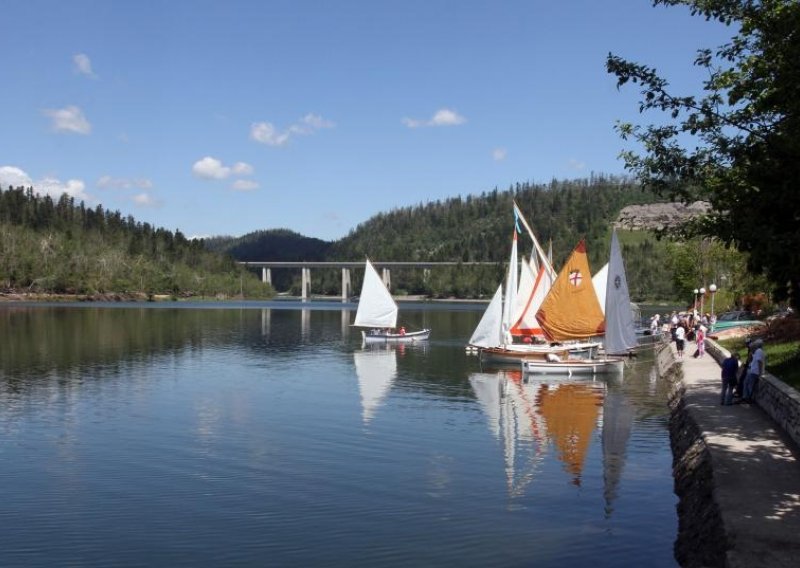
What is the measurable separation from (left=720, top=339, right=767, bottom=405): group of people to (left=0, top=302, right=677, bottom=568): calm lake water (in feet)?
10.8

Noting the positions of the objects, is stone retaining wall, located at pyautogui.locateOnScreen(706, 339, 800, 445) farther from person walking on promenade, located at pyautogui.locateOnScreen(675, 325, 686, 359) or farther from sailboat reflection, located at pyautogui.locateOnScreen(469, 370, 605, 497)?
person walking on promenade, located at pyautogui.locateOnScreen(675, 325, 686, 359)

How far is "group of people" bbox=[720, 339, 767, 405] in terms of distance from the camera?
90.0ft

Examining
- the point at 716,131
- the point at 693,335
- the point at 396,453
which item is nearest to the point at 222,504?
the point at 396,453

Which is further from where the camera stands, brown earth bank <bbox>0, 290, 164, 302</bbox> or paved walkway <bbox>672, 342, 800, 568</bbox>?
brown earth bank <bbox>0, 290, 164, 302</bbox>

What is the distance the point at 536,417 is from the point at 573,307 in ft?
65.6

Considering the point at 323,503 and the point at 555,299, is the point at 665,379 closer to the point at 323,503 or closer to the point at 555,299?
the point at 555,299

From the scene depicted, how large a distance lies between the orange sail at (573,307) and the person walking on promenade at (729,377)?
78.9 ft

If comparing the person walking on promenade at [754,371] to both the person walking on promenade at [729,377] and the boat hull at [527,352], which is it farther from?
the boat hull at [527,352]

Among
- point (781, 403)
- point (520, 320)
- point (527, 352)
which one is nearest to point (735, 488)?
point (781, 403)

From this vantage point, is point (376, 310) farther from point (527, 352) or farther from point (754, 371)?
point (754, 371)

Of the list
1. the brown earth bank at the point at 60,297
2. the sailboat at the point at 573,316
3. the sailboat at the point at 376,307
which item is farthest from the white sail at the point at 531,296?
the brown earth bank at the point at 60,297

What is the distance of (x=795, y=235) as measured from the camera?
56.5 ft

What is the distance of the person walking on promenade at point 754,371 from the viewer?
89.5 ft

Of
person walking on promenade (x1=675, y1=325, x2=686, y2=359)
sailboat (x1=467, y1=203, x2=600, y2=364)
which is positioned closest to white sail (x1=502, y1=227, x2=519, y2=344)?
sailboat (x1=467, y1=203, x2=600, y2=364)
